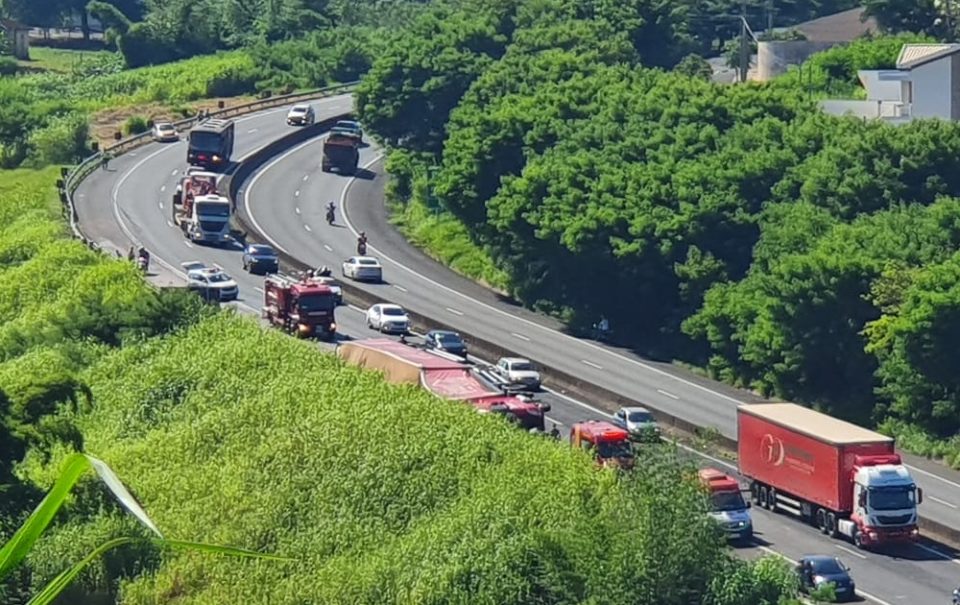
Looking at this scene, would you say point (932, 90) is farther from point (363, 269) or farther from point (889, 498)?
point (889, 498)

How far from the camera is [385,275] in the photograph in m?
74.0

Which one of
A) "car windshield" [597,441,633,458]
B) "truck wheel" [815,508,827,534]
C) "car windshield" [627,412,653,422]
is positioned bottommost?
"truck wheel" [815,508,827,534]

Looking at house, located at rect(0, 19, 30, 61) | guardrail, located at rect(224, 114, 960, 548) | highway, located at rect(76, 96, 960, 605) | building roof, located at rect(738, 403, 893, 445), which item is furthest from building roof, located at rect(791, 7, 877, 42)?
house, located at rect(0, 19, 30, 61)

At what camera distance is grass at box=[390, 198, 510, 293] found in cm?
7444

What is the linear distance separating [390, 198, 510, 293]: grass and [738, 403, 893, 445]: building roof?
29199mm

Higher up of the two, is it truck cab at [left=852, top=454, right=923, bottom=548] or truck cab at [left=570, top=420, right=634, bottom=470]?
truck cab at [left=570, top=420, right=634, bottom=470]

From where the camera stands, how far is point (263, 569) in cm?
3158

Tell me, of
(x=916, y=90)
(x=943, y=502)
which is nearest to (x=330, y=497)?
(x=943, y=502)

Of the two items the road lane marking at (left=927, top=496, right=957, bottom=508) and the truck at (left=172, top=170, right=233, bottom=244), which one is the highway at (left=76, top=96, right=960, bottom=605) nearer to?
the road lane marking at (left=927, top=496, right=957, bottom=508)

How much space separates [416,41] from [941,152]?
3863 centimetres

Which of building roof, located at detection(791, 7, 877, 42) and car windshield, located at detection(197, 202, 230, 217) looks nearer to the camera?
car windshield, located at detection(197, 202, 230, 217)

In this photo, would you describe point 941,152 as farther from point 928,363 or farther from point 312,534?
point 312,534

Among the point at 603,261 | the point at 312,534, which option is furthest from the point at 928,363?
the point at 312,534

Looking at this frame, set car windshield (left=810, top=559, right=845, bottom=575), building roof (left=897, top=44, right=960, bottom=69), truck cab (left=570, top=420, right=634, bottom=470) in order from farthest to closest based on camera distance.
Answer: building roof (left=897, top=44, right=960, bottom=69), truck cab (left=570, top=420, right=634, bottom=470), car windshield (left=810, top=559, right=845, bottom=575)
